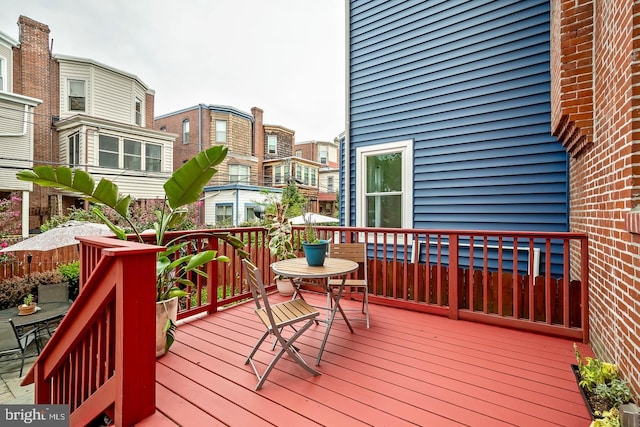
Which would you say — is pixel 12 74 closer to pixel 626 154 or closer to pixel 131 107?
pixel 131 107

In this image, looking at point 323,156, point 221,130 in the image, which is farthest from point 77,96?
point 323,156

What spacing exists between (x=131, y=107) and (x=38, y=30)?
4087 millimetres

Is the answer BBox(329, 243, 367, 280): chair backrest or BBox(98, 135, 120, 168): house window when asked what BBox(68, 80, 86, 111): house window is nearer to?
BBox(98, 135, 120, 168): house window

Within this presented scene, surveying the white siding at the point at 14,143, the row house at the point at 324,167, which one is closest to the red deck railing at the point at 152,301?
the white siding at the point at 14,143

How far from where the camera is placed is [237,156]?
1984cm

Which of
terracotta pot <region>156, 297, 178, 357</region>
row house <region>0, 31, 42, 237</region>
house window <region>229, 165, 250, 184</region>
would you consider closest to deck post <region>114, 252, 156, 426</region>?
terracotta pot <region>156, 297, 178, 357</region>

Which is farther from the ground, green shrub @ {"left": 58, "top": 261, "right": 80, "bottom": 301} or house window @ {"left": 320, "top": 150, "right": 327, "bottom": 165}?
house window @ {"left": 320, "top": 150, "right": 327, "bottom": 165}

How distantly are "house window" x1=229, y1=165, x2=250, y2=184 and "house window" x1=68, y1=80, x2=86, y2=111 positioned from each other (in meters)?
8.14

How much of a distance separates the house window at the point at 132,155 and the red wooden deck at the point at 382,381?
13.7 meters

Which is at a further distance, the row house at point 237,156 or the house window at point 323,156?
the house window at point 323,156

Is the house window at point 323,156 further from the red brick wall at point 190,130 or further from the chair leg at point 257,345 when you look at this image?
the chair leg at point 257,345

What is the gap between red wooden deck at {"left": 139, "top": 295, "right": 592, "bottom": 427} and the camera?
6.22ft

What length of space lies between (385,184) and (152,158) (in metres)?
13.9

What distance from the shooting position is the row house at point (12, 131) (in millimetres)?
10733
